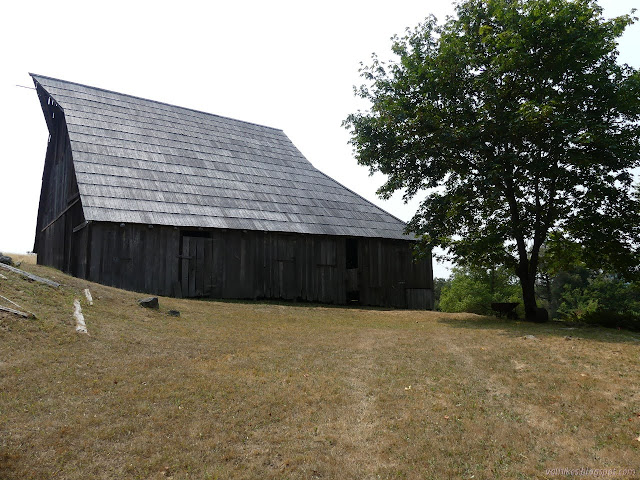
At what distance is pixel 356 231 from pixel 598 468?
62.0 feet

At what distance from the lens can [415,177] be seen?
20141 millimetres

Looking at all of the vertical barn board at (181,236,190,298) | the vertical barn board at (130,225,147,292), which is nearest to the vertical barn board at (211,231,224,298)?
the vertical barn board at (181,236,190,298)

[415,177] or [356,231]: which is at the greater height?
[415,177]

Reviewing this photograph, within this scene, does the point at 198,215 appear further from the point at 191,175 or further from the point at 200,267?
the point at 191,175

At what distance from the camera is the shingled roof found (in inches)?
776

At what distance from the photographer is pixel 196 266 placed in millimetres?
20125

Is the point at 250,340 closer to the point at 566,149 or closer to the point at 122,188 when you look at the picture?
the point at 122,188

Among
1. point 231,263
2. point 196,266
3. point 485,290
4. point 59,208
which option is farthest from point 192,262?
point 485,290

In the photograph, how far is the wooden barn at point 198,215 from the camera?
19156 millimetres

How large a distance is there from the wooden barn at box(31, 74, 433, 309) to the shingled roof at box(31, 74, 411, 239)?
0.07 m

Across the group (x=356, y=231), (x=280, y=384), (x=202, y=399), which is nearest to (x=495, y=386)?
(x=280, y=384)

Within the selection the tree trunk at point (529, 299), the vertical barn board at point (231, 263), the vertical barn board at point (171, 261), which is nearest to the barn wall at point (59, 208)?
the vertical barn board at point (171, 261)

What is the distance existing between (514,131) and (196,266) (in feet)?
47.2

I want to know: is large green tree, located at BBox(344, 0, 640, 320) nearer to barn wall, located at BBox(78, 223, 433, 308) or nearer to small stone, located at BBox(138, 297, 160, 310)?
barn wall, located at BBox(78, 223, 433, 308)
